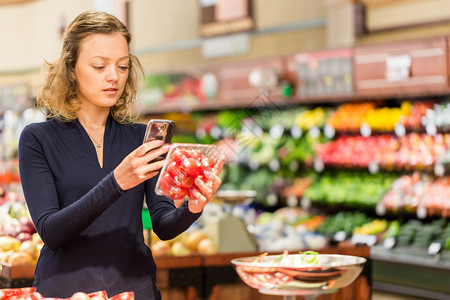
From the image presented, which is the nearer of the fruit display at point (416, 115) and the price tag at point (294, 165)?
the fruit display at point (416, 115)

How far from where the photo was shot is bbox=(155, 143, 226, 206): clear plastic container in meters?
1.80

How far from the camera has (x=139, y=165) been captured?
1.76 m

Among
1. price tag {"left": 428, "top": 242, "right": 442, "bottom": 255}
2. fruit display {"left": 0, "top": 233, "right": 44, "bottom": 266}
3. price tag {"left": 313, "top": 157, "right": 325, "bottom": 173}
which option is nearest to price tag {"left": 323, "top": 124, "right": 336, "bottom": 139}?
price tag {"left": 313, "top": 157, "right": 325, "bottom": 173}

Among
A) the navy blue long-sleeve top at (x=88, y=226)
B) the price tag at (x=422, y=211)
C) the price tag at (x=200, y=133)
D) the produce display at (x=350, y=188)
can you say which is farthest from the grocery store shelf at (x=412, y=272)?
the navy blue long-sleeve top at (x=88, y=226)

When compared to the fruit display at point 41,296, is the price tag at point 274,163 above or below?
below

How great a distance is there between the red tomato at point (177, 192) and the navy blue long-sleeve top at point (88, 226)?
0.53 feet

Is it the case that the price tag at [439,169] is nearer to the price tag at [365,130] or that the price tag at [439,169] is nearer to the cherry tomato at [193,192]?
the price tag at [365,130]

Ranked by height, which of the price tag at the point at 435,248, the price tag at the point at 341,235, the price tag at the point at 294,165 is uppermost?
the price tag at the point at 294,165

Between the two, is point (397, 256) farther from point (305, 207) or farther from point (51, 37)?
point (51, 37)

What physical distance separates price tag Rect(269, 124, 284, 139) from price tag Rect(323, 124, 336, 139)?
60 cm

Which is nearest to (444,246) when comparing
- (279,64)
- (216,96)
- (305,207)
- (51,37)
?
(305,207)

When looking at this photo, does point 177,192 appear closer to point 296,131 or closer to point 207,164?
point 207,164

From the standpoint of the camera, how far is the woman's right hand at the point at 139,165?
177 centimetres

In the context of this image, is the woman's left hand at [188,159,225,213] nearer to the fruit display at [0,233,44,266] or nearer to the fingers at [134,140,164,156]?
the fingers at [134,140,164,156]
